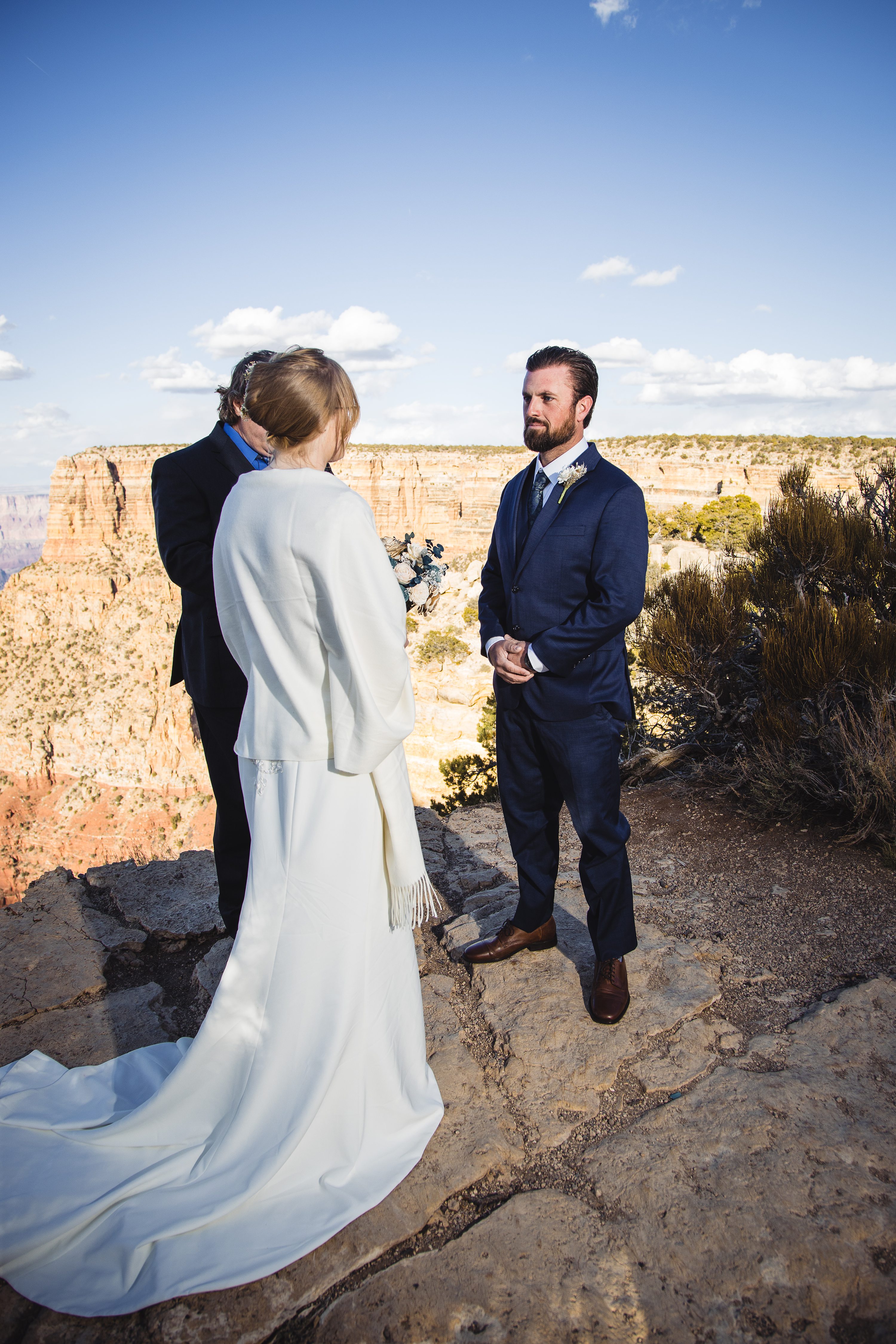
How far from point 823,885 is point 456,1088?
211 cm

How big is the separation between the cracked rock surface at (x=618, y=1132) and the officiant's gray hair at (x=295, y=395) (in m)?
1.83

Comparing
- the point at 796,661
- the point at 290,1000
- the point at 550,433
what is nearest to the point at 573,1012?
the point at 290,1000

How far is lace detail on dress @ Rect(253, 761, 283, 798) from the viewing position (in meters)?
1.78

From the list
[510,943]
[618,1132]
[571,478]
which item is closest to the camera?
[618,1132]

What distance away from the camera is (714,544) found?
Result: 60.6 ft

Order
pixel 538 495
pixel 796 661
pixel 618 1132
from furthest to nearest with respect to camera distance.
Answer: pixel 796 661, pixel 538 495, pixel 618 1132

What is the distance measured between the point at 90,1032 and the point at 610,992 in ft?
5.88

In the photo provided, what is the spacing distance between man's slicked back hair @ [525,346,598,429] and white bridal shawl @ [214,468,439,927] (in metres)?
1.06

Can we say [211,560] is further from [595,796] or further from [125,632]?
[125,632]

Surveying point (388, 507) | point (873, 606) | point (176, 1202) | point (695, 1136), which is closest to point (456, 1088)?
point (695, 1136)

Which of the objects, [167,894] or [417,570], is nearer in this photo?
[417,570]

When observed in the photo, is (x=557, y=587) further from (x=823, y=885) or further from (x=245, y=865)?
(x=823, y=885)

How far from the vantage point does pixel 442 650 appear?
19.5 m

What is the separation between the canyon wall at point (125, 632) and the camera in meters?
28.8
